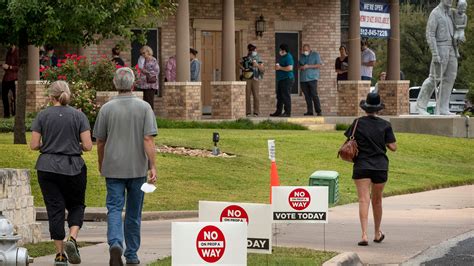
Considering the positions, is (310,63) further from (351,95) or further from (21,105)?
(21,105)

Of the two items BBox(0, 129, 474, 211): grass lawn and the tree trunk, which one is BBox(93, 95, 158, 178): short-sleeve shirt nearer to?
BBox(0, 129, 474, 211): grass lawn

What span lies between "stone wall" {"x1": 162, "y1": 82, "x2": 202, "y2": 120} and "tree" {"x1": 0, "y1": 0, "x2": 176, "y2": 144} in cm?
927

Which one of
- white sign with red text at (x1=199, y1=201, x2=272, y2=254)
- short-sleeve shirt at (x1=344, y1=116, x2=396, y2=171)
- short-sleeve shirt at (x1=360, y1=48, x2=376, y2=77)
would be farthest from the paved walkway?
short-sleeve shirt at (x1=360, y1=48, x2=376, y2=77)

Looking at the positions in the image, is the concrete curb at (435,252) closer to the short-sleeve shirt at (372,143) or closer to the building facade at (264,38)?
the short-sleeve shirt at (372,143)

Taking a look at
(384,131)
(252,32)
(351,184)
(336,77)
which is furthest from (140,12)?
(336,77)

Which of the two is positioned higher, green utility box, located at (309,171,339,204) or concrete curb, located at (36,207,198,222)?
green utility box, located at (309,171,339,204)

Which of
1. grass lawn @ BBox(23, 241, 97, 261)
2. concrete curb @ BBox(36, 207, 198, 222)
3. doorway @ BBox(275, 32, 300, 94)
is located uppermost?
doorway @ BBox(275, 32, 300, 94)

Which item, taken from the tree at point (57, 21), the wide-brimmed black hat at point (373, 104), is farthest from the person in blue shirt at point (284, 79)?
the wide-brimmed black hat at point (373, 104)

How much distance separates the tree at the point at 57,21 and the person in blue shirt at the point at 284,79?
1208cm

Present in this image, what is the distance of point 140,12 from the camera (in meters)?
22.6

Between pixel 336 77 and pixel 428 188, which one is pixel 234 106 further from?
pixel 428 188

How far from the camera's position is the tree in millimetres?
20844

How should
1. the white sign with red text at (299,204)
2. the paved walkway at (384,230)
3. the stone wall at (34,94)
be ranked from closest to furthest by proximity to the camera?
1. the white sign with red text at (299,204)
2. the paved walkway at (384,230)
3. the stone wall at (34,94)

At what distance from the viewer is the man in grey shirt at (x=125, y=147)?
1235 cm
